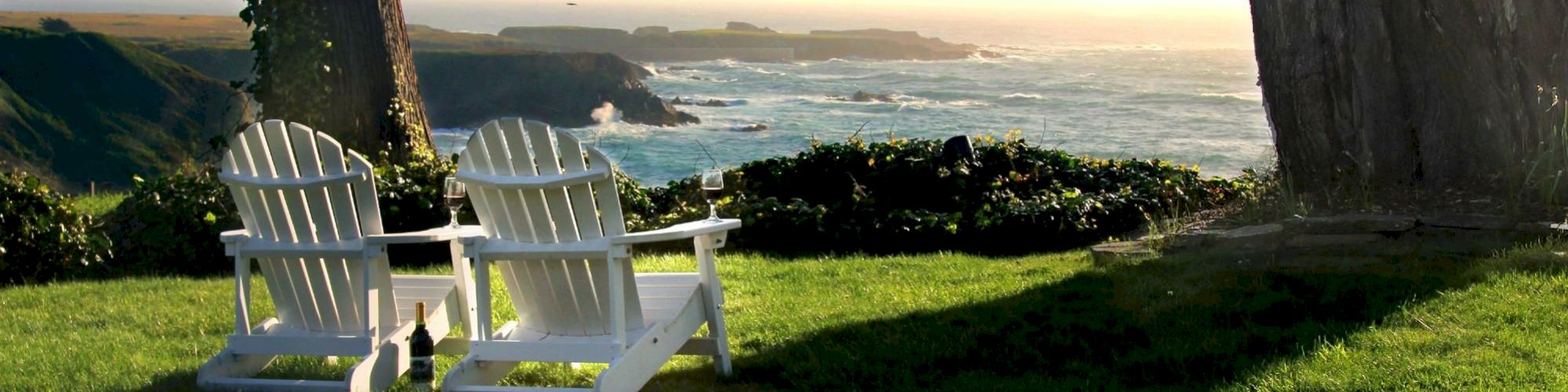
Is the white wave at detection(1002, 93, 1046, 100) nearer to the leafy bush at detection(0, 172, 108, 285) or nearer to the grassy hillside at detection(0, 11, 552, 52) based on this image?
the grassy hillside at detection(0, 11, 552, 52)

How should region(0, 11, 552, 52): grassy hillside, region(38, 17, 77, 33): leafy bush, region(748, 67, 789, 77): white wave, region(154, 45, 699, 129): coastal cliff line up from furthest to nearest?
region(748, 67, 789, 77): white wave → region(154, 45, 699, 129): coastal cliff → region(38, 17, 77, 33): leafy bush → region(0, 11, 552, 52): grassy hillside

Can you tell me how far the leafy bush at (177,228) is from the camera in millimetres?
6859

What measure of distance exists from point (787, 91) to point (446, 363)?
17.7 m

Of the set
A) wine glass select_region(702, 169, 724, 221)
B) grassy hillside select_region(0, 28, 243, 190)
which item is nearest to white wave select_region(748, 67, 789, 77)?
grassy hillside select_region(0, 28, 243, 190)

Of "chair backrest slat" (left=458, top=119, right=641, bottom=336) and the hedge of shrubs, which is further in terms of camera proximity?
the hedge of shrubs

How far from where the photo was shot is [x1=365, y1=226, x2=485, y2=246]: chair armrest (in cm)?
367

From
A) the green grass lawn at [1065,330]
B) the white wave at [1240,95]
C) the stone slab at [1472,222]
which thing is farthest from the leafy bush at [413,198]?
the white wave at [1240,95]

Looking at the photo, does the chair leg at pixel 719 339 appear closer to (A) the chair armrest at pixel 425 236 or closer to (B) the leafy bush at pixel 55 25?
(A) the chair armrest at pixel 425 236

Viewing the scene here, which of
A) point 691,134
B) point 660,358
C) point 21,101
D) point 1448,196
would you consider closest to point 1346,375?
point 660,358

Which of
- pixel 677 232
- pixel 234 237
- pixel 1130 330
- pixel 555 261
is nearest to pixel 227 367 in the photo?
pixel 234 237

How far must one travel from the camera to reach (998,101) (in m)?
21.7

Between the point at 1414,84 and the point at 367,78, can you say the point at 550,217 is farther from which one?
the point at 367,78

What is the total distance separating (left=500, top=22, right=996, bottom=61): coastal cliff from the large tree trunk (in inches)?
572

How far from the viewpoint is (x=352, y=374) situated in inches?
144
